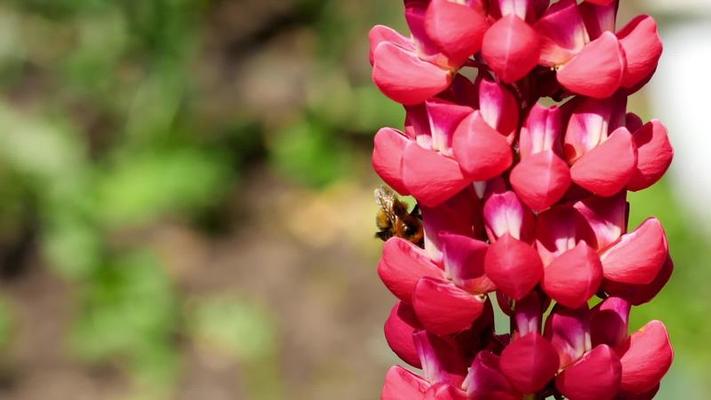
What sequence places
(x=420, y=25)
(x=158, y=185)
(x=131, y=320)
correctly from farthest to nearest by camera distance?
(x=158, y=185) → (x=131, y=320) → (x=420, y=25)

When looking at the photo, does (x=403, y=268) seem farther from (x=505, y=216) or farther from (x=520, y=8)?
(x=520, y=8)

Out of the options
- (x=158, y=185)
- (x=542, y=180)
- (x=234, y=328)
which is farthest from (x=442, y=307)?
(x=158, y=185)

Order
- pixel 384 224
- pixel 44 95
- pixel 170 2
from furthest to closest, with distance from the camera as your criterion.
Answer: pixel 44 95 → pixel 170 2 → pixel 384 224

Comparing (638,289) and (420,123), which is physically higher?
(420,123)

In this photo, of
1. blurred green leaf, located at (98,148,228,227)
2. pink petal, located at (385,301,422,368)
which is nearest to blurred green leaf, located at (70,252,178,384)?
blurred green leaf, located at (98,148,228,227)

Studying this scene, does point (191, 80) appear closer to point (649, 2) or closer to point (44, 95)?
point (44, 95)

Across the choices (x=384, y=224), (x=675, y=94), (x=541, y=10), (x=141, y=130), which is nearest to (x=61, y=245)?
(x=141, y=130)
